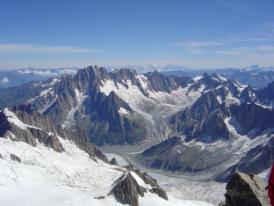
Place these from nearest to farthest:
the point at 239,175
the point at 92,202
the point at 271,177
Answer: the point at 271,177 < the point at 239,175 < the point at 92,202

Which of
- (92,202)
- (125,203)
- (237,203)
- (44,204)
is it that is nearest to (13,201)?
(44,204)

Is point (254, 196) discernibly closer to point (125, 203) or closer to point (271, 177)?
point (271, 177)

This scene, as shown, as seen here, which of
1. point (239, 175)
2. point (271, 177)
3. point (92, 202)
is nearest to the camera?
point (271, 177)

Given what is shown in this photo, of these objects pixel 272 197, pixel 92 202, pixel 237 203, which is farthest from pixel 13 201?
Answer: pixel 272 197

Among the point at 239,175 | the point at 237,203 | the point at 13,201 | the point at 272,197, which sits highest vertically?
the point at 272,197

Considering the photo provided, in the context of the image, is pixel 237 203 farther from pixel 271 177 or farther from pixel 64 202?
pixel 64 202

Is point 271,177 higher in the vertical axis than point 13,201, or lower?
higher

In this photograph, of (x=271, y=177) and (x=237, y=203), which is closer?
(x=271, y=177)
